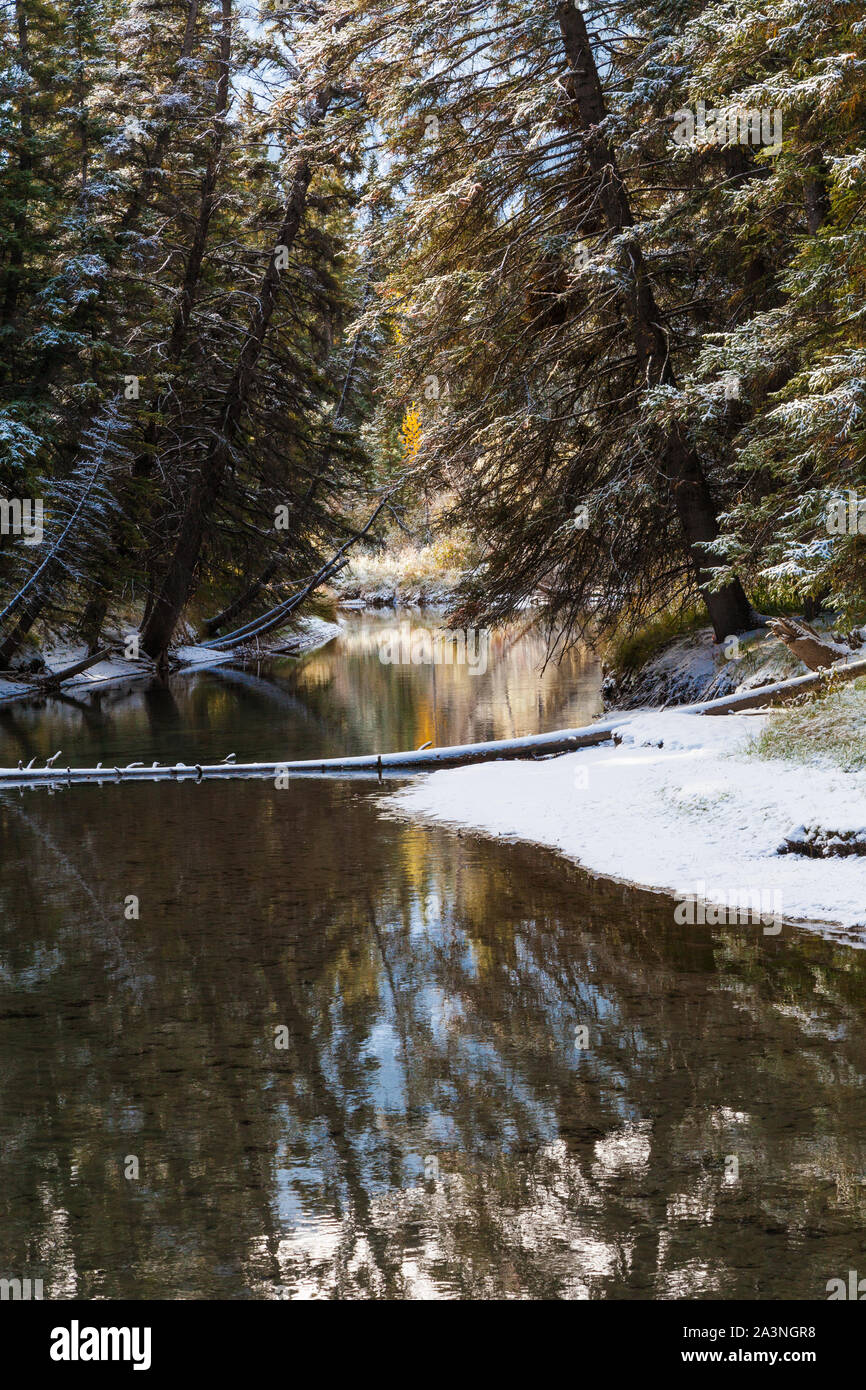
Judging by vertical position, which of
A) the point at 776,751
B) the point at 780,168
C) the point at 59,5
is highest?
the point at 59,5

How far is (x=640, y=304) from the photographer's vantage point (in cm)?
1672

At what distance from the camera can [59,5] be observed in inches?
1244

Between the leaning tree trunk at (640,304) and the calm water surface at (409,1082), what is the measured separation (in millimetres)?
7936

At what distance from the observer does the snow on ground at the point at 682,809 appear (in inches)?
332

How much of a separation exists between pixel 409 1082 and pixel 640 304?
1370 centimetres

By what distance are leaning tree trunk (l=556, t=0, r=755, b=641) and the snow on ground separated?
4.36 m

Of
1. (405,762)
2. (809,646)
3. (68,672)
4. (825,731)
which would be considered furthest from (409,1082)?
(68,672)

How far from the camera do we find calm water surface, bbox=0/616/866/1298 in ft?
13.8

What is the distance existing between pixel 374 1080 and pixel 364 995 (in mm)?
1275

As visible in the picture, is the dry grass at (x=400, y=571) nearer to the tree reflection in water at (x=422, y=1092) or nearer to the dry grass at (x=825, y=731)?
the dry grass at (x=825, y=731)

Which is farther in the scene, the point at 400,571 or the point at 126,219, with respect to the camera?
the point at 400,571

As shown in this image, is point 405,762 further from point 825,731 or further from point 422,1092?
point 422,1092
